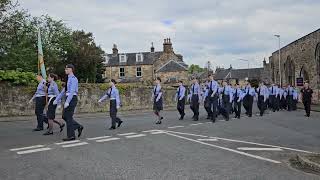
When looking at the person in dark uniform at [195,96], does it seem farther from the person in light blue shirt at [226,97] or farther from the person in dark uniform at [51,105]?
the person in dark uniform at [51,105]

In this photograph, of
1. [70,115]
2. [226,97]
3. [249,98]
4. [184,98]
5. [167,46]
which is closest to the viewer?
[70,115]

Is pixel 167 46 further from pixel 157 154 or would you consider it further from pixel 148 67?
pixel 157 154

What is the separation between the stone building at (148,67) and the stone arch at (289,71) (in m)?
→ 18.5

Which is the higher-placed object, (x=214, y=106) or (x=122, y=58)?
(x=122, y=58)

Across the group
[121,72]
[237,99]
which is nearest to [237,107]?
[237,99]

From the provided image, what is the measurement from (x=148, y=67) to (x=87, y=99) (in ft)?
143

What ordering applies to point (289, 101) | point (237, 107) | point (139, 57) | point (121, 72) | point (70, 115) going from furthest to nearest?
point (139, 57)
point (121, 72)
point (289, 101)
point (237, 107)
point (70, 115)

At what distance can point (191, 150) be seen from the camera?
32.2 feet

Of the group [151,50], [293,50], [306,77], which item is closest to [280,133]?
[306,77]

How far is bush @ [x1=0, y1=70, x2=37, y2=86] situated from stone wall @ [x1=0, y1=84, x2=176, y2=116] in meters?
0.31

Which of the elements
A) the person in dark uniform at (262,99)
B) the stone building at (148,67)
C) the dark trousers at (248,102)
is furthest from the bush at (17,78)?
the stone building at (148,67)

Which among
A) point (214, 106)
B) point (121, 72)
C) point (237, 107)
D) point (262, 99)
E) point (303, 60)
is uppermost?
point (121, 72)

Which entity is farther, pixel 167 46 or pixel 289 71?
pixel 167 46

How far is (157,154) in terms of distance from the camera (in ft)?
30.2
